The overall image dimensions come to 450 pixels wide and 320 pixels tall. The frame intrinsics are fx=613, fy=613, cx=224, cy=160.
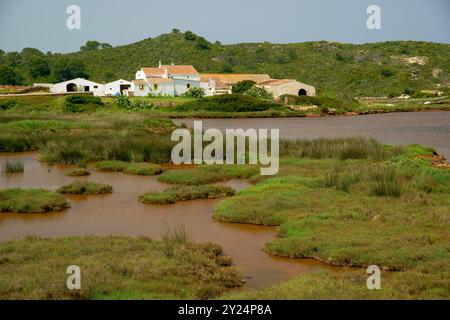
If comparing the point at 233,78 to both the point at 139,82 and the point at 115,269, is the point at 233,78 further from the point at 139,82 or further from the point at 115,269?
the point at 115,269

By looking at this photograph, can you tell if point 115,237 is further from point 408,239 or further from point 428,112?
point 428,112

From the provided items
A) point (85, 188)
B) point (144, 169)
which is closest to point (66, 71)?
point (144, 169)

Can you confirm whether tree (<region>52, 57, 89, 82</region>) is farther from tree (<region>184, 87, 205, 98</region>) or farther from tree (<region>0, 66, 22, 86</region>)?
tree (<region>184, 87, 205, 98</region>)

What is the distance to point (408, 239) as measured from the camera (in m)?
12.2

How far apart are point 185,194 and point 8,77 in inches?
2932

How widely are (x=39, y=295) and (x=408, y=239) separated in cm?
715

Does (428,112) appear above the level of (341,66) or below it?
below

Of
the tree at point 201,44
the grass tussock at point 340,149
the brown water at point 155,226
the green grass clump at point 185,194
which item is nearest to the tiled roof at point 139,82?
the grass tussock at point 340,149

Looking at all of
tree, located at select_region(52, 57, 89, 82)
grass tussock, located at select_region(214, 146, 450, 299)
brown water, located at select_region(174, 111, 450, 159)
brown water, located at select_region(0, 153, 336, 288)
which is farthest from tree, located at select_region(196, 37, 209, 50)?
brown water, located at select_region(0, 153, 336, 288)

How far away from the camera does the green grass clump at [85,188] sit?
19.2 m

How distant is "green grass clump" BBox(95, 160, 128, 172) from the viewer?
78.3ft

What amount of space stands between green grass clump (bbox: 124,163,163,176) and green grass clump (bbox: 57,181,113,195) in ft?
10.4

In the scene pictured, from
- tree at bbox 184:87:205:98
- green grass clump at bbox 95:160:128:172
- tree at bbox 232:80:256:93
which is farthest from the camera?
tree at bbox 232:80:256:93
